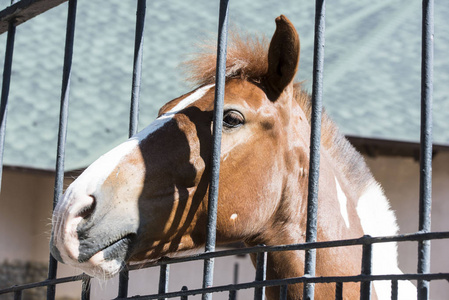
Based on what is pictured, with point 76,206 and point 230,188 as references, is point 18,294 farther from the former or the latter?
point 230,188

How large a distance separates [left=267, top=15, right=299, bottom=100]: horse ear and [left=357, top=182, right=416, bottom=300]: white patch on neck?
766 millimetres

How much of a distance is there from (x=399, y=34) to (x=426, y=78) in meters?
7.70

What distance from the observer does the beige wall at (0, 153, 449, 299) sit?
7352mm

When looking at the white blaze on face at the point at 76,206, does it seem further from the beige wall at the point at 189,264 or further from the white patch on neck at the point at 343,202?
the beige wall at the point at 189,264

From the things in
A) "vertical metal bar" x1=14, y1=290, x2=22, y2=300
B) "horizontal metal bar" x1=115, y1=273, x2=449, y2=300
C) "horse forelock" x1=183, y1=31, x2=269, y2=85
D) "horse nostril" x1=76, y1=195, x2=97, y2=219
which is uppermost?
"horse forelock" x1=183, y1=31, x2=269, y2=85

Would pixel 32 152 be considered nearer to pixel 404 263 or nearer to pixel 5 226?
pixel 5 226

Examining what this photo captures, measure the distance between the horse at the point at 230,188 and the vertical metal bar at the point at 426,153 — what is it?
1.89 feet

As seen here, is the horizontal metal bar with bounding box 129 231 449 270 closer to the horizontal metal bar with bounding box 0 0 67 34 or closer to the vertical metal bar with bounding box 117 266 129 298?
the vertical metal bar with bounding box 117 266 129 298

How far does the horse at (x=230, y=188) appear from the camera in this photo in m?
2.04

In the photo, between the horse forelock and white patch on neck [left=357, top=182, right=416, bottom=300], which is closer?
the horse forelock

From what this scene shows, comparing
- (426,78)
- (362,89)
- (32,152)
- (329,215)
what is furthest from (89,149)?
(426,78)

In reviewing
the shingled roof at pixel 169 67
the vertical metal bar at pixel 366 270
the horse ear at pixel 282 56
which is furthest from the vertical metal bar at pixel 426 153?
the shingled roof at pixel 169 67

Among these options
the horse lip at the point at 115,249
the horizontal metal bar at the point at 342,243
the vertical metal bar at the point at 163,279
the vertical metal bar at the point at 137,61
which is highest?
the vertical metal bar at the point at 137,61

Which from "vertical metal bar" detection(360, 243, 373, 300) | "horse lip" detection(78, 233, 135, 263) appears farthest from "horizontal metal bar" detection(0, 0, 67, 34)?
"vertical metal bar" detection(360, 243, 373, 300)
